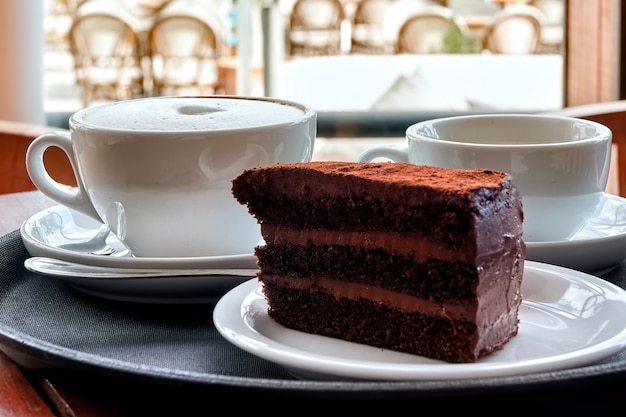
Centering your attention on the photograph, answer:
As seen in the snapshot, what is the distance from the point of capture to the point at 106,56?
513 cm

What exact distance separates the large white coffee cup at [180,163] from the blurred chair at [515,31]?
155 inches

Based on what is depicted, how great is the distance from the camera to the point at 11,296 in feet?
2.51

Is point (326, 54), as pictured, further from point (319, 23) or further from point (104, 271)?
point (104, 271)

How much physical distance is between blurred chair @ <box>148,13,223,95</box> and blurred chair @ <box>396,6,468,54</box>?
1.16 m

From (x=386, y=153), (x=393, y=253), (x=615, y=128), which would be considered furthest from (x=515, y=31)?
(x=393, y=253)

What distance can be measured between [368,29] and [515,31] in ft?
2.64

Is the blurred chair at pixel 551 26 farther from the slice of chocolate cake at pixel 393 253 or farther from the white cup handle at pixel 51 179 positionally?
the slice of chocolate cake at pixel 393 253

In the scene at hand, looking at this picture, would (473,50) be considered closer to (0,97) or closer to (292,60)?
(292,60)

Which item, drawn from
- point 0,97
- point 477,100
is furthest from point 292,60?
point 0,97

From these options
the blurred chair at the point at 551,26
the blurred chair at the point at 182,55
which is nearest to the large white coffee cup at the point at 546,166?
the blurred chair at the point at 551,26

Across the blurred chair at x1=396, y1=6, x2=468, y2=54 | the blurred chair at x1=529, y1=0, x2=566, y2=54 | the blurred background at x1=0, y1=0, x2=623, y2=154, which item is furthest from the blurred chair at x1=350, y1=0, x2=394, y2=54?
the blurred chair at x1=529, y1=0, x2=566, y2=54

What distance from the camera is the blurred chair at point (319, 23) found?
15.7 feet

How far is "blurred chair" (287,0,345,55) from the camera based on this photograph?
4.79 metres

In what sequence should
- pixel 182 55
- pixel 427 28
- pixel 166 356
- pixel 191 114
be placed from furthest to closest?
pixel 182 55
pixel 427 28
pixel 191 114
pixel 166 356
